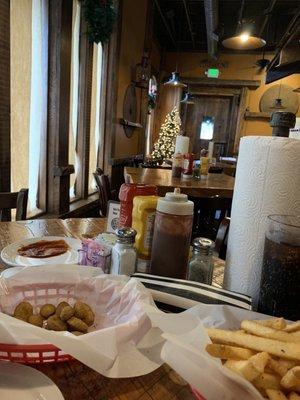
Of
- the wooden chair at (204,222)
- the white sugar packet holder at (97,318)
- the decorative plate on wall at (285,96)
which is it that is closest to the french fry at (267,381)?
the white sugar packet holder at (97,318)

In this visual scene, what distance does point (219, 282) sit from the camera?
99 cm

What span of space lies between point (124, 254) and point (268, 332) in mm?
390

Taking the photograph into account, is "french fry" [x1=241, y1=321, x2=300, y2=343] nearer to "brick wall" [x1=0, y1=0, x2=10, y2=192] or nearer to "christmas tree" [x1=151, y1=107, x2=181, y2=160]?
"brick wall" [x1=0, y1=0, x2=10, y2=192]

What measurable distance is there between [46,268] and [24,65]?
7.85ft

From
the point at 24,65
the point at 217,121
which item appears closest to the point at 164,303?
the point at 24,65

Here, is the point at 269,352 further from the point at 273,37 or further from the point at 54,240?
the point at 273,37

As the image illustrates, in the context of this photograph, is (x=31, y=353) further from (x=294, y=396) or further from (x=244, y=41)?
(x=244, y=41)

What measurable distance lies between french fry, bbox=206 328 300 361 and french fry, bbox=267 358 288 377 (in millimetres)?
12

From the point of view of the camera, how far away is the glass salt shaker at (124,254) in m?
0.78

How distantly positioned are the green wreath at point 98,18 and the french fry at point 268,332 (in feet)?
11.8

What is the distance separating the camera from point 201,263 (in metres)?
0.82

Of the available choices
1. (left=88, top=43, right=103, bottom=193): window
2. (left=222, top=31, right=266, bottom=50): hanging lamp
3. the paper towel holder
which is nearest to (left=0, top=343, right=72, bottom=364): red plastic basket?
the paper towel holder

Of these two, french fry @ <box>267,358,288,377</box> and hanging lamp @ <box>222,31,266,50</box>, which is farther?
hanging lamp @ <box>222,31,266,50</box>

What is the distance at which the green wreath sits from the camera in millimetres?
3238
